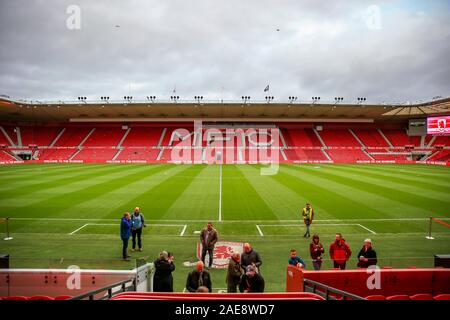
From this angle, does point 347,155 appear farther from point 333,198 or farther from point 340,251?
point 340,251

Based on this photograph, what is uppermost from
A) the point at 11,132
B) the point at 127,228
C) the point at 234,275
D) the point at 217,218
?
the point at 11,132

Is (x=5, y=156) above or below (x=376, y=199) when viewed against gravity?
above

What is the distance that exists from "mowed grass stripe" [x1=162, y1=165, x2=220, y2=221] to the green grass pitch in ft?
0.20

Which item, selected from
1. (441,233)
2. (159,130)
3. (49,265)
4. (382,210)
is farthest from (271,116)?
(49,265)

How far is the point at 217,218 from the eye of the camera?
15812mm

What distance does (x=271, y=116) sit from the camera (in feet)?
208

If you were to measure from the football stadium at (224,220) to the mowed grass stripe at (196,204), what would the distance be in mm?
117

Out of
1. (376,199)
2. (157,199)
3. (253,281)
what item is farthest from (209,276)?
(376,199)

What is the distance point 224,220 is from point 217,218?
1.81 ft

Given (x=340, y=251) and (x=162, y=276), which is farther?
(x=340, y=251)

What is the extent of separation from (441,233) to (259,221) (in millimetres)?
8166

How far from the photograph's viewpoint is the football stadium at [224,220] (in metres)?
→ 6.21
